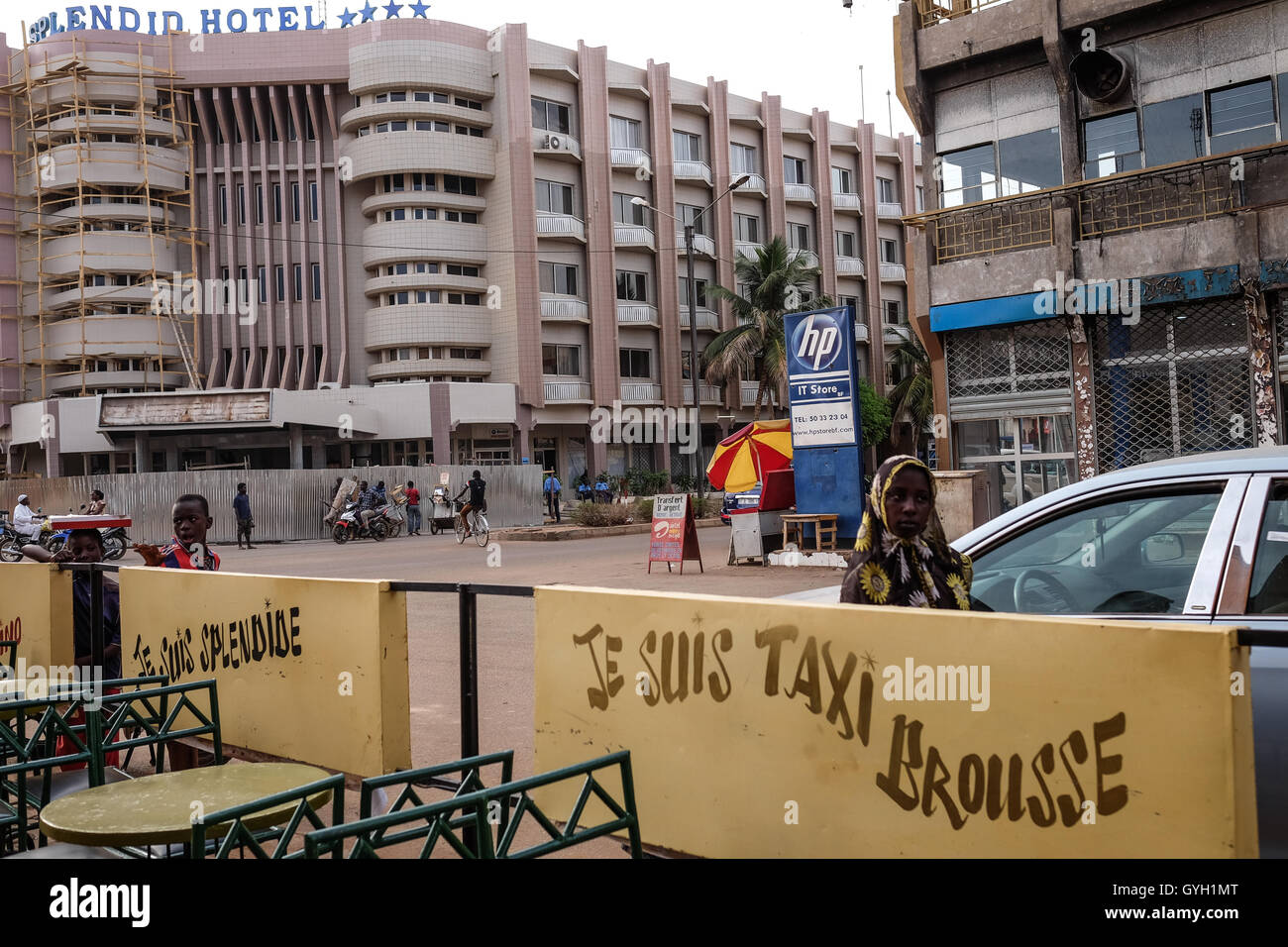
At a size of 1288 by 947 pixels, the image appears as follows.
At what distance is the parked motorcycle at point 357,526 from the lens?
2992 centimetres

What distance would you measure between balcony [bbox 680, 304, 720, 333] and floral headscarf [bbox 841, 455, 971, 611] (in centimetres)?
4842

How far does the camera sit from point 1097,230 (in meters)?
17.5

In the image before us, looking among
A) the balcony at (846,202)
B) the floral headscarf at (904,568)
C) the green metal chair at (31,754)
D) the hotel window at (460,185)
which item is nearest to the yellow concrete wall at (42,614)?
the green metal chair at (31,754)

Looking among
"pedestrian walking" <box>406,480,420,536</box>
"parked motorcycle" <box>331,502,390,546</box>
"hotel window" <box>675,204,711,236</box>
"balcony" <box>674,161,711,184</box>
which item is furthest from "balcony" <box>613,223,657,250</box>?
"parked motorcycle" <box>331,502,390,546</box>

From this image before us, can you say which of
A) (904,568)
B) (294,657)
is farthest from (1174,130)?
(294,657)

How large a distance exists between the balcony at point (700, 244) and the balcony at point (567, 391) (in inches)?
318

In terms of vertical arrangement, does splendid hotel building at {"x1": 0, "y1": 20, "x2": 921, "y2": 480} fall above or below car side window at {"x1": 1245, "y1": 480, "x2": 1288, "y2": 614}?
above

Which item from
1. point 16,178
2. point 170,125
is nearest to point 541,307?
point 170,125

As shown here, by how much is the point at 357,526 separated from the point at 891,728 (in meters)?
28.8

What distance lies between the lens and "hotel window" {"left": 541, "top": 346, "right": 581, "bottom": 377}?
159 ft

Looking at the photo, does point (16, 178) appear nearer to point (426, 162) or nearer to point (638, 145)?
point (426, 162)

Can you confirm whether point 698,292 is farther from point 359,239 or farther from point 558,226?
point 359,239

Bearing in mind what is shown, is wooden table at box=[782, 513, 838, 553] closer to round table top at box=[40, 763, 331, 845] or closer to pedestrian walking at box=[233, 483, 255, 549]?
round table top at box=[40, 763, 331, 845]

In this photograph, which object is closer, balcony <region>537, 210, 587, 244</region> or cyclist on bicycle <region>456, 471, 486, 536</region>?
cyclist on bicycle <region>456, 471, 486, 536</region>
